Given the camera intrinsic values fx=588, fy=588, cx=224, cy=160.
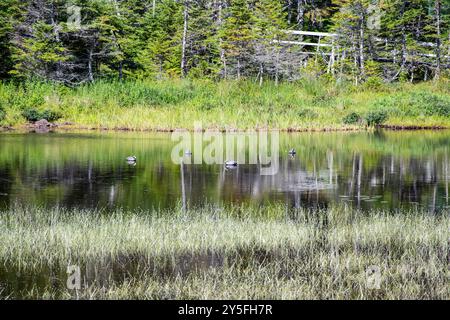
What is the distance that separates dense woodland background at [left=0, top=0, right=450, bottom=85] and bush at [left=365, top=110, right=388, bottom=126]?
6.39 m

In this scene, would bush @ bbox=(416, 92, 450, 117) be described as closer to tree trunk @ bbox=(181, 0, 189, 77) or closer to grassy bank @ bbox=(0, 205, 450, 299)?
tree trunk @ bbox=(181, 0, 189, 77)

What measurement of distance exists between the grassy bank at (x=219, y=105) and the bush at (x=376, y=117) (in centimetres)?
6

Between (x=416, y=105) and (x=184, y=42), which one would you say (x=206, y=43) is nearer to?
(x=184, y=42)

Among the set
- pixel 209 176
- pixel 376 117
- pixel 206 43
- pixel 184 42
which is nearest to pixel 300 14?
pixel 206 43

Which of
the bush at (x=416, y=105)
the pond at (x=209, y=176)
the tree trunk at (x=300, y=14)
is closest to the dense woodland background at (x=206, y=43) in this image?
the tree trunk at (x=300, y=14)

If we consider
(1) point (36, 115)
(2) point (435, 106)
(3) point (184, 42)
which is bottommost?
(1) point (36, 115)

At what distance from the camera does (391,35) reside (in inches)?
1860

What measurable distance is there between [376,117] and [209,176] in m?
21.8

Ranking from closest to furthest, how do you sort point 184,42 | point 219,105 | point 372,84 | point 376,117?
1. point 219,105
2. point 376,117
3. point 372,84
4. point 184,42

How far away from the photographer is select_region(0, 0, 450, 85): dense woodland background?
38375 mm

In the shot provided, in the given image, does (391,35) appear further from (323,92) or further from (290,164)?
(290,164)

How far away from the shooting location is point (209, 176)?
17.7 meters

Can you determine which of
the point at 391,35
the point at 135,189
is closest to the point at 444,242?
the point at 135,189

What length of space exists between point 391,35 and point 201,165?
106 ft
